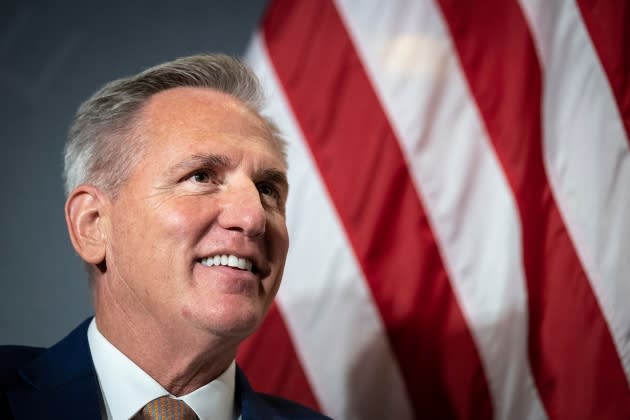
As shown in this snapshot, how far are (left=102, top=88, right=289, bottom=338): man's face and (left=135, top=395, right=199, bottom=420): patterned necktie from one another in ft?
0.50

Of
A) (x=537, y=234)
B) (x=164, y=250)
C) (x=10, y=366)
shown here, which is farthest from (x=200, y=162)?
(x=537, y=234)

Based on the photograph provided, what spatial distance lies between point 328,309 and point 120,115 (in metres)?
0.70

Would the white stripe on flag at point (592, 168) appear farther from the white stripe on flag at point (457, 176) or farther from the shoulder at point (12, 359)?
the shoulder at point (12, 359)

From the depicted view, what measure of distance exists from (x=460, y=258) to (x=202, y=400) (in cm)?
71

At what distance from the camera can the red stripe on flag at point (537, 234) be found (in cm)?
157

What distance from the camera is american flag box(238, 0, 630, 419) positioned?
1596 mm

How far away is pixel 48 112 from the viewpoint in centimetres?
174

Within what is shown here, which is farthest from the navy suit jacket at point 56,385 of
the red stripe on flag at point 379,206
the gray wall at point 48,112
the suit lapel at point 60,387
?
the red stripe on flag at point 379,206

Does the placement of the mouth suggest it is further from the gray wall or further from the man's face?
the gray wall

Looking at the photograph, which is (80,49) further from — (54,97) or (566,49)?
(566,49)

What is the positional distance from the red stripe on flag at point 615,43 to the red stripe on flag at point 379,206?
520 mm

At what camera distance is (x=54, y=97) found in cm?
175

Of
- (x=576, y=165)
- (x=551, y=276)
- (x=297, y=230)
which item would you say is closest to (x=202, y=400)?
(x=297, y=230)

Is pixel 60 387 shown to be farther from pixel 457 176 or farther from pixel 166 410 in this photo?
pixel 457 176
